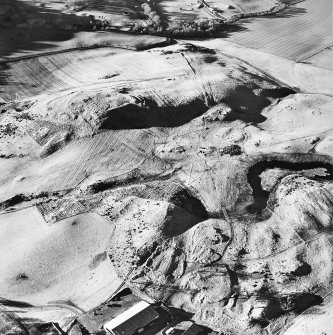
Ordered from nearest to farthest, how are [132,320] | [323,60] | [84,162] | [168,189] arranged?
[132,320]
[168,189]
[84,162]
[323,60]

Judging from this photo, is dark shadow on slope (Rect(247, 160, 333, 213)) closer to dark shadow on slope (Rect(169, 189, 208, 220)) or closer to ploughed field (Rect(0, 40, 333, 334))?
ploughed field (Rect(0, 40, 333, 334))

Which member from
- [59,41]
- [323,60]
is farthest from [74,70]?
[323,60]

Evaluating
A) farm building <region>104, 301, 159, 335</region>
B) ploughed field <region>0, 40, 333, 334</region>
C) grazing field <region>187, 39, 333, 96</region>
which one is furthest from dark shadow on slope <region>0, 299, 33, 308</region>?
grazing field <region>187, 39, 333, 96</region>

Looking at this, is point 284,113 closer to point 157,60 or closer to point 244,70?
point 244,70

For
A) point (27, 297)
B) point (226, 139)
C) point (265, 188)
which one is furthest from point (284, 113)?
point (27, 297)

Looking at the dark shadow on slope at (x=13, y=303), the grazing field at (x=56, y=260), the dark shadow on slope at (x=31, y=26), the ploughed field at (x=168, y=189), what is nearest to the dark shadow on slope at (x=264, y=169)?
the ploughed field at (x=168, y=189)

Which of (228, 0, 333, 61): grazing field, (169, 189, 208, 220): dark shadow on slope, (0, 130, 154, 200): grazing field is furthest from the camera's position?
(228, 0, 333, 61): grazing field

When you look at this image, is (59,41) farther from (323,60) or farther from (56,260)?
(56,260)
